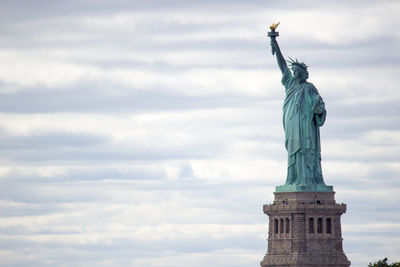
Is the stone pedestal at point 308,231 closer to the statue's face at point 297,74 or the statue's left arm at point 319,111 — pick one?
the statue's left arm at point 319,111

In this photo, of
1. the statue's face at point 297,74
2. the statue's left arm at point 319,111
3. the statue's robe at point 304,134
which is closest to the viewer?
the statue's robe at point 304,134

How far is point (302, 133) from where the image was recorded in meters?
157

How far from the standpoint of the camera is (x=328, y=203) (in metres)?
157

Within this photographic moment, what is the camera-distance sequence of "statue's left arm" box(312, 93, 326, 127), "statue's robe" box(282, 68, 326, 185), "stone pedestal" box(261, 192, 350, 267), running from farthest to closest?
"statue's left arm" box(312, 93, 326, 127), "statue's robe" box(282, 68, 326, 185), "stone pedestal" box(261, 192, 350, 267)

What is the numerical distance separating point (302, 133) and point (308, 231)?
6681mm

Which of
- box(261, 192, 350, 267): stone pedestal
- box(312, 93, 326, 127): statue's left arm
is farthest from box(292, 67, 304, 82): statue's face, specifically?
box(261, 192, 350, 267): stone pedestal

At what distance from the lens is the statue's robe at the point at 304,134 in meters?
157

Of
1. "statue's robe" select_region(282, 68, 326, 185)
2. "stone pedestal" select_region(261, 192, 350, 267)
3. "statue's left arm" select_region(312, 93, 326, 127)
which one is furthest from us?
"statue's left arm" select_region(312, 93, 326, 127)

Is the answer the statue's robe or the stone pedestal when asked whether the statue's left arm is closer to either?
the statue's robe

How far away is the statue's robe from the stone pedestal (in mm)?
1402

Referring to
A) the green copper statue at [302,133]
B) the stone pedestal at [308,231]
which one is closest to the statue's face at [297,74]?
the green copper statue at [302,133]

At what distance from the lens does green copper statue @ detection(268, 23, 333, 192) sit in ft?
515

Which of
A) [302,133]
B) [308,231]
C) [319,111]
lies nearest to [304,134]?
[302,133]

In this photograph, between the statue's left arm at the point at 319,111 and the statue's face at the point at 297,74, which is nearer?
the statue's left arm at the point at 319,111
